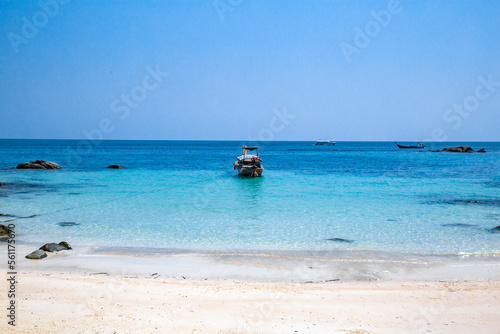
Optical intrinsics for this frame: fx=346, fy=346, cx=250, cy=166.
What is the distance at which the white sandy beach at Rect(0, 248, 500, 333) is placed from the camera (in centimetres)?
639

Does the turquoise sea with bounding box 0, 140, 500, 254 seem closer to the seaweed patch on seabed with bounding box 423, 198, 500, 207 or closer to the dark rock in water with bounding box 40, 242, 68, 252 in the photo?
the seaweed patch on seabed with bounding box 423, 198, 500, 207

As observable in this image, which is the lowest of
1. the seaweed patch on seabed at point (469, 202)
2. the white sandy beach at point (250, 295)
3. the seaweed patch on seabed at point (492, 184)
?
the white sandy beach at point (250, 295)

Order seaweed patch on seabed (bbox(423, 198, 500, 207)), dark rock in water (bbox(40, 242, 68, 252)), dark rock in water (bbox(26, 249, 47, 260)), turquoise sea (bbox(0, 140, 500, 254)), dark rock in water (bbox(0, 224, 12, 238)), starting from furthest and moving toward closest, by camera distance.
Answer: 1. seaweed patch on seabed (bbox(423, 198, 500, 207))
2. dark rock in water (bbox(0, 224, 12, 238))
3. turquoise sea (bbox(0, 140, 500, 254))
4. dark rock in water (bbox(40, 242, 68, 252))
5. dark rock in water (bbox(26, 249, 47, 260))

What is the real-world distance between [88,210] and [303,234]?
38.9 feet

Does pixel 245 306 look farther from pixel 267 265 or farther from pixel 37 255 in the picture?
pixel 37 255

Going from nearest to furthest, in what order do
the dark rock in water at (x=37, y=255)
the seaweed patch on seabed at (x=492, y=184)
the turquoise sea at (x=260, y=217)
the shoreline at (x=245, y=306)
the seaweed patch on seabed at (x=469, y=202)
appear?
the shoreline at (x=245, y=306)
the dark rock in water at (x=37, y=255)
the turquoise sea at (x=260, y=217)
the seaweed patch on seabed at (x=469, y=202)
the seaweed patch on seabed at (x=492, y=184)

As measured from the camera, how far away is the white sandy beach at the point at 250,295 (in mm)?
6387

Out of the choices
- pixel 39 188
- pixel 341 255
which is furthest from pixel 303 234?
pixel 39 188

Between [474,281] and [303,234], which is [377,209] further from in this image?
[474,281]

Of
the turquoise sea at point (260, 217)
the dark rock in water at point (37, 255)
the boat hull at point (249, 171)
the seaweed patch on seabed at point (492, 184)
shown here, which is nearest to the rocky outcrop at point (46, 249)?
the dark rock in water at point (37, 255)

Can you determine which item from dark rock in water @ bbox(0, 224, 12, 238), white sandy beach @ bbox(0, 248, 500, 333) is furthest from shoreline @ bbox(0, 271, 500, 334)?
dark rock in water @ bbox(0, 224, 12, 238)

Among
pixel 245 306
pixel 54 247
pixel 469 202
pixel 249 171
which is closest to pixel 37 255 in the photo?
pixel 54 247

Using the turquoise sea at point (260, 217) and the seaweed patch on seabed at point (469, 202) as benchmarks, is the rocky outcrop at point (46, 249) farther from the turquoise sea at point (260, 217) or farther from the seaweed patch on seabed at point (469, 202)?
the seaweed patch on seabed at point (469, 202)

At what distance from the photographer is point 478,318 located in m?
6.79
